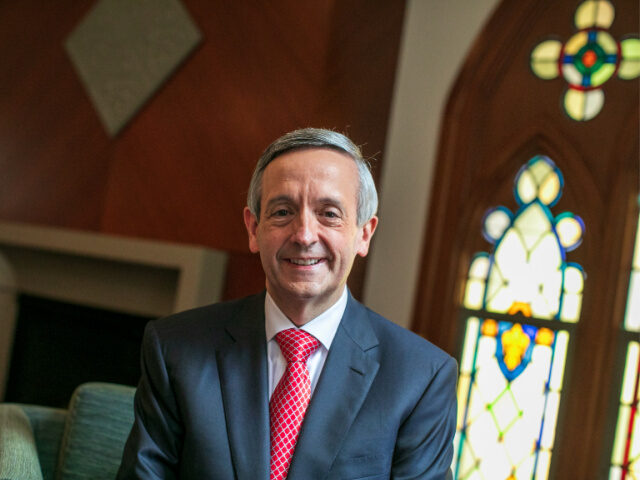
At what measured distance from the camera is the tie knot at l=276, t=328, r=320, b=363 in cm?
156

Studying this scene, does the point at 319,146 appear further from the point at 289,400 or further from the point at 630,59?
the point at 630,59

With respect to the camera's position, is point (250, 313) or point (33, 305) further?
point (33, 305)

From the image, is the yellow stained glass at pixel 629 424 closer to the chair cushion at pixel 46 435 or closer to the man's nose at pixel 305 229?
the man's nose at pixel 305 229

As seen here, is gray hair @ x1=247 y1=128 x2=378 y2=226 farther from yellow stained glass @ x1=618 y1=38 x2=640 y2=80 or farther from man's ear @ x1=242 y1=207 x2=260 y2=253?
yellow stained glass @ x1=618 y1=38 x2=640 y2=80

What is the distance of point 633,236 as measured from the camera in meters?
2.77

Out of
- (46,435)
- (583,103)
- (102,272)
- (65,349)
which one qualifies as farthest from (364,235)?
(65,349)

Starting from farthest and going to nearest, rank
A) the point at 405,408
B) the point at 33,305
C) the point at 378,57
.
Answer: the point at 33,305
the point at 378,57
the point at 405,408

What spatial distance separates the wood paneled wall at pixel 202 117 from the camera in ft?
10.2

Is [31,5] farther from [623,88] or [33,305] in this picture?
[623,88]

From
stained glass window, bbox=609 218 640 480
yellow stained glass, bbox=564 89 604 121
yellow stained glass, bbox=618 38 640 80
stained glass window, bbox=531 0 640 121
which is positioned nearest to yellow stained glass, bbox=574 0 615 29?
stained glass window, bbox=531 0 640 121

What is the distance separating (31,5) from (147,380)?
309cm

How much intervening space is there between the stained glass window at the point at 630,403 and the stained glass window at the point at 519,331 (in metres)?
0.19

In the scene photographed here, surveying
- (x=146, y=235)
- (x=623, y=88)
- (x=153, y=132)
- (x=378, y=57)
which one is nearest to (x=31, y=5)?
(x=153, y=132)

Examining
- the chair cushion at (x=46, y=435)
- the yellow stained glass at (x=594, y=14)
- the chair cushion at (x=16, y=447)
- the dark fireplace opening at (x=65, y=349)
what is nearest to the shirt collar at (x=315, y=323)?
the chair cushion at (x=16, y=447)
